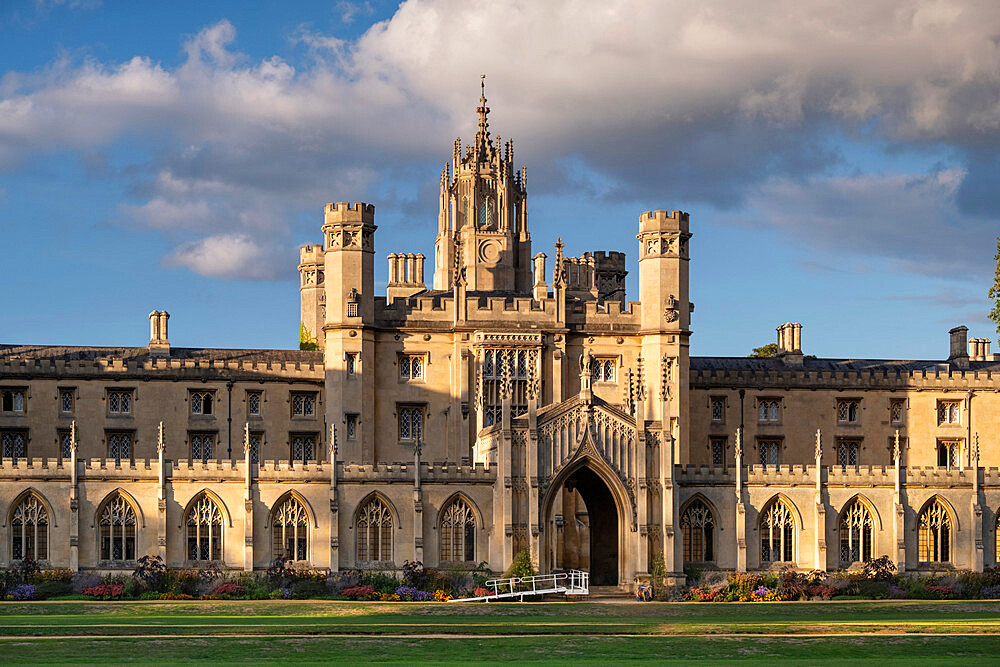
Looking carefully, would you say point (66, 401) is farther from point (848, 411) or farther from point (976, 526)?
point (976, 526)

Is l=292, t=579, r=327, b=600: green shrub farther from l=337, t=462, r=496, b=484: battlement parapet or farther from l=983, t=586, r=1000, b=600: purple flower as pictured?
l=983, t=586, r=1000, b=600: purple flower

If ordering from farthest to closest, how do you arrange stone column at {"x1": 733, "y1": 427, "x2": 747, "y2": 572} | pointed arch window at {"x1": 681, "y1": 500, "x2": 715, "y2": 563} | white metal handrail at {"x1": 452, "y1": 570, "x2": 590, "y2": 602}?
pointed arch window at {"x1": 681, "y1": 500, "x2": 715, "y2": 563} → stone column at {"x1": 733, "y1": 427, "x2": 747, "y2": 572} → white metal handrail at {"x1": 452, "y1": 570, "x2": 590, "y2": 602}

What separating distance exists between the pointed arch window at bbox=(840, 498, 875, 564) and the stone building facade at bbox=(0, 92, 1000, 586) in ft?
0.28

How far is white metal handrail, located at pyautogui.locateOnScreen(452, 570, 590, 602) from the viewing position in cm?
5672

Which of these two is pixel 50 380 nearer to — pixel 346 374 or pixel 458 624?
pixel 346 374

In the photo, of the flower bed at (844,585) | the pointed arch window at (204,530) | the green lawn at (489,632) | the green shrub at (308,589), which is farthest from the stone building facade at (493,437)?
the green lawn at (489,632)

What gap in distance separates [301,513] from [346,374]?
10995 millimetres

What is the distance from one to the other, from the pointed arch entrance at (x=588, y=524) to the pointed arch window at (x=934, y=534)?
11.5 meters

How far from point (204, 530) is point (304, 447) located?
13987 millimetres

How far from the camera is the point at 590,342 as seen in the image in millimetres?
73125

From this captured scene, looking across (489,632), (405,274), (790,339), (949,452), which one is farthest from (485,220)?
(489,632)

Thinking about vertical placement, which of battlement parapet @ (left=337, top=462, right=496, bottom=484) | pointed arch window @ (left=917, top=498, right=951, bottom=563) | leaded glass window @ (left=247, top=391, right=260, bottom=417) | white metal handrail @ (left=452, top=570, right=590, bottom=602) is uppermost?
leaded glass window @ (left=247, top=391, right=260, bottom=417)

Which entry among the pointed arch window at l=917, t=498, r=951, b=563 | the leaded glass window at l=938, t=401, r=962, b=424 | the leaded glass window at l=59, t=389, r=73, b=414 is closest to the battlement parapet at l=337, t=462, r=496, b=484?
the pointed arch window at l=917, t=498, r=951, b=563

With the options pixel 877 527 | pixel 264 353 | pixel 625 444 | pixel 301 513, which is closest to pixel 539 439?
pixel 625 444
